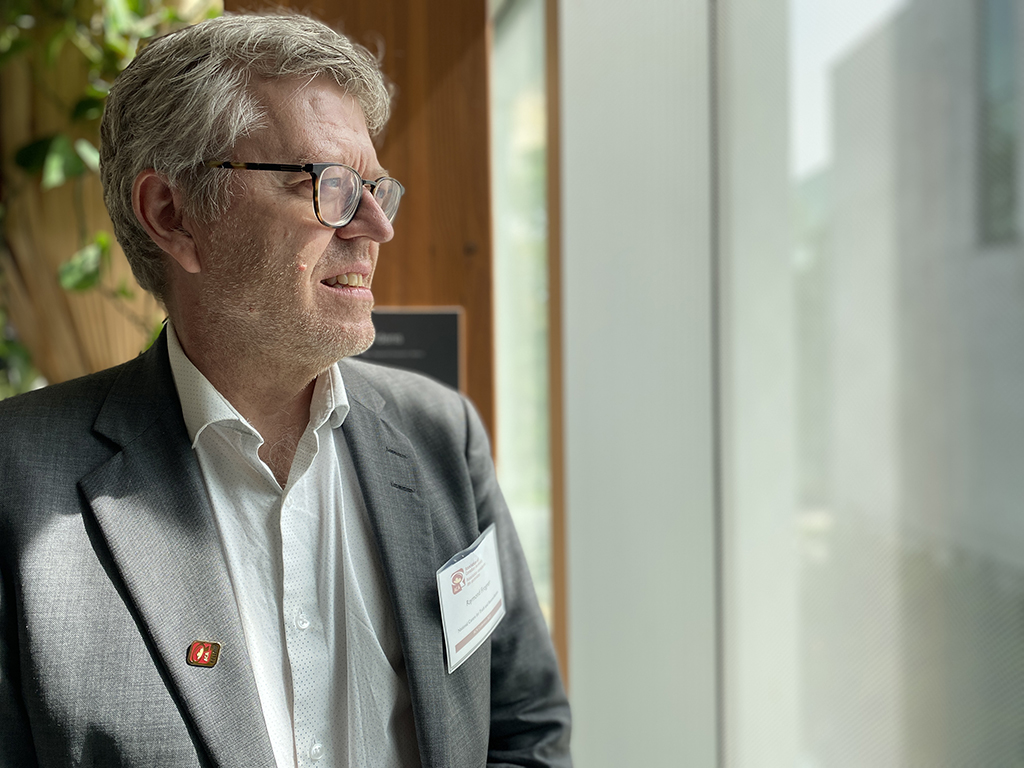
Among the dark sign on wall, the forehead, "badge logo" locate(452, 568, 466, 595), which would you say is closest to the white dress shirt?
"badge logo" locate(452, 568, 466, 595)

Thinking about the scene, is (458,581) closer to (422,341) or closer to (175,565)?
(175,565)

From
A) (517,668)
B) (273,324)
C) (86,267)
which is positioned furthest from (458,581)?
(86,267)

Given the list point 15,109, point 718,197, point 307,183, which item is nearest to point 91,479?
point 307,183

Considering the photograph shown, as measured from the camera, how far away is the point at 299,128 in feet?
3.47

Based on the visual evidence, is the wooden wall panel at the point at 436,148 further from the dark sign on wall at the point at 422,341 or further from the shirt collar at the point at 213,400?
the shirt collar at the point at 213,400

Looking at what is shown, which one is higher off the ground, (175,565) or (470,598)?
(175,565)

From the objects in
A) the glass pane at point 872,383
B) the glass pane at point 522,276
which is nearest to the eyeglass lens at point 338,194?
the glass pane at point 872,383

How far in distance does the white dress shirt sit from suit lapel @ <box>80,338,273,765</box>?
4cm

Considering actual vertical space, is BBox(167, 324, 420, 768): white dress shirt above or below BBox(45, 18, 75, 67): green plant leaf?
below

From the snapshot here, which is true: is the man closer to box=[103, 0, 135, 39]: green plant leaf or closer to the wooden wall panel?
the wooden wall panel

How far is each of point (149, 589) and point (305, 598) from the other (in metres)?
0.21

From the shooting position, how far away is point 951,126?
5.33ft

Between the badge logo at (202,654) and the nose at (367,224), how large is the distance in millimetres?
600

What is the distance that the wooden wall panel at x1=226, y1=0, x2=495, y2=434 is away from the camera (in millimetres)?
1780
